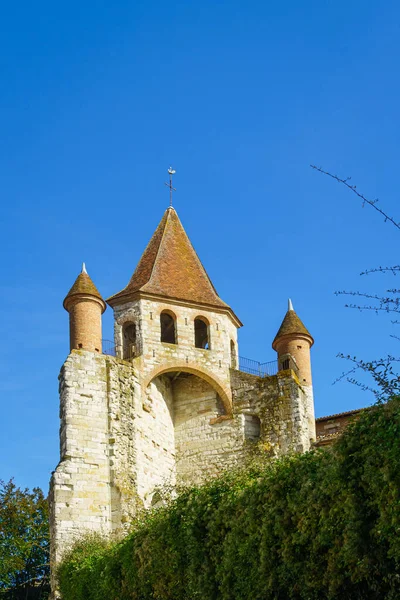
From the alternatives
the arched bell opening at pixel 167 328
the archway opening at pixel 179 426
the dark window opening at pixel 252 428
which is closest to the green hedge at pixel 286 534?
the archway opening at pixel 179 426

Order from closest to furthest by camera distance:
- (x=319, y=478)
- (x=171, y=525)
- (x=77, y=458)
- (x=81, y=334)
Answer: (x=319, y=478), (x=171, y=525), (x=77, y=458), (x=81, y=334)

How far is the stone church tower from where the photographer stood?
2950 centimetres

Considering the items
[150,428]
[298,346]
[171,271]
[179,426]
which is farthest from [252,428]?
[171,271]

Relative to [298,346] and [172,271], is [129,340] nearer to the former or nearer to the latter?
[172,271]

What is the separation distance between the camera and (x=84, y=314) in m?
32.5

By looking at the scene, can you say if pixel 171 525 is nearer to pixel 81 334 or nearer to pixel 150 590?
pixel 150 590

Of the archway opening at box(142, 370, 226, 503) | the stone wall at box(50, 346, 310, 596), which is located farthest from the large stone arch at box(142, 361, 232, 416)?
the archway opening at box(142, 370, 226, 503)

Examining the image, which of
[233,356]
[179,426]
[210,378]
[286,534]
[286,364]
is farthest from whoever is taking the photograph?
[233,356]

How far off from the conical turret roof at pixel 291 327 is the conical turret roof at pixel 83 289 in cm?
669

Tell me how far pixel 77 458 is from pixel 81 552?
361 cm

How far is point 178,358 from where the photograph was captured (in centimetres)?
3334

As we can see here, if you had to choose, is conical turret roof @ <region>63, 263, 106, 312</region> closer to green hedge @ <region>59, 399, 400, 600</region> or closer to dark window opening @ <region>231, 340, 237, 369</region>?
dark window opening @ <region>231, 340, 237, 369</region>

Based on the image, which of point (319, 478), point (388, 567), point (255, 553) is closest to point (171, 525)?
point (255, 553)

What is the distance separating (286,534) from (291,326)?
1965cm
